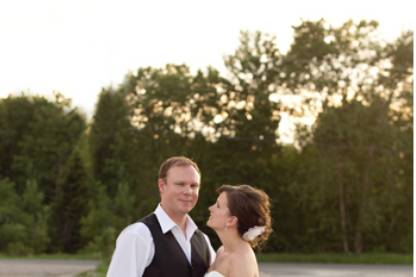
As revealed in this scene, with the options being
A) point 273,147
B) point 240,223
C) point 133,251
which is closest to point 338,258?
point 273,147

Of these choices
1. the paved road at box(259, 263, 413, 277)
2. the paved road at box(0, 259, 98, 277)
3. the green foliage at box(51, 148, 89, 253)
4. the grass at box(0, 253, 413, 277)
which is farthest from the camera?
the green foliage at box(51, 148, 89, 253)

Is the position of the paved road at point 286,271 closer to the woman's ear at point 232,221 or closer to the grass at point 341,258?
the grass at point 341,258

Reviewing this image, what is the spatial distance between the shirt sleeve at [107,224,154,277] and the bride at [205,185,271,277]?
17.5 inches

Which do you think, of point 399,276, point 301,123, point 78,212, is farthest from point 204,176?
point 399,276

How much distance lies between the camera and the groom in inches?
166

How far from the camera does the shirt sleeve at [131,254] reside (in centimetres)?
419

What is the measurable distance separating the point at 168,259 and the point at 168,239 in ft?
0.34

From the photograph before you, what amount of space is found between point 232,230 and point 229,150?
3218 centimetres

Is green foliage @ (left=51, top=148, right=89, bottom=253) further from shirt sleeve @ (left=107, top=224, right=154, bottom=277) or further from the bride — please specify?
shirt sleeve @ (left=107, top=224, right=154, bottom=277)

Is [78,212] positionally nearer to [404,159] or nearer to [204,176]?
[204,176]

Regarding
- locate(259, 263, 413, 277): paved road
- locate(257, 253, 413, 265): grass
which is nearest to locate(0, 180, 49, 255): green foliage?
locate(257, 253, 413, 265): grass

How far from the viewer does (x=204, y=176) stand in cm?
3709

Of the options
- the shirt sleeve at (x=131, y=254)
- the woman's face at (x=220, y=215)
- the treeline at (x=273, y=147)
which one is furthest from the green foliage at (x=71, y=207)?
the shirt sleeve at (x=131, y=254)

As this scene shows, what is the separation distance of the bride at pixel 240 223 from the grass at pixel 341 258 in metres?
27.2
